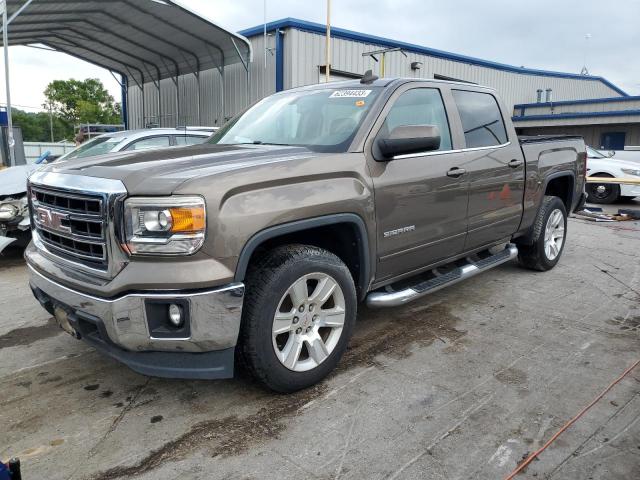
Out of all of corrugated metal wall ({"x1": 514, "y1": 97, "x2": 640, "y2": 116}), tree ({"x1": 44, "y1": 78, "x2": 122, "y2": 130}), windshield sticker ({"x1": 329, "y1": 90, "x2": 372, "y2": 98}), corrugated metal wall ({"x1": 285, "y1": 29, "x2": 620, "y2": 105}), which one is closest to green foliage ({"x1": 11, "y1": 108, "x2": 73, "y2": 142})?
tree ({"x1": 44, "y1": 78, "x2": 122, "y2": 130})

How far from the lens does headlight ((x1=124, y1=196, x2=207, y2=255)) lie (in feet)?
8.18

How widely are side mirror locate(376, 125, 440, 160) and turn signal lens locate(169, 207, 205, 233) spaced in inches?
54.0

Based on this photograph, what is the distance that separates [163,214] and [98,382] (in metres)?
1.39

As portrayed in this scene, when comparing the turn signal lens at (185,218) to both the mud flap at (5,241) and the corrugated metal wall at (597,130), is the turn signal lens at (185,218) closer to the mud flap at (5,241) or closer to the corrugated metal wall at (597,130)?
the mud flap at (5,241)

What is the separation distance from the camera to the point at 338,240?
3.37 m

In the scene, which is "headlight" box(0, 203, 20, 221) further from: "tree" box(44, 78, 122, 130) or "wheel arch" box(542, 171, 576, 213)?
"tree" box(44, 78, 122, 130)

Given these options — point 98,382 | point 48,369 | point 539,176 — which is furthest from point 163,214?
point 539,176

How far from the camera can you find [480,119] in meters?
4.58

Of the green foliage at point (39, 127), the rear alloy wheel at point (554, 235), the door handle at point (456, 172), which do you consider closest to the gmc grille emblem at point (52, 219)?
the door handle at point (456, 172)

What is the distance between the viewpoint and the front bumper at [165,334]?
→ 2521mm

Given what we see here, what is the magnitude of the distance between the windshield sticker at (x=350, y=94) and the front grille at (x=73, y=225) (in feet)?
6.47

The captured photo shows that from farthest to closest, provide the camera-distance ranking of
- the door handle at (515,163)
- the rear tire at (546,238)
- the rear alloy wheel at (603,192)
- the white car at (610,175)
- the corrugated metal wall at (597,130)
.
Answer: the corrugated metal wall at (597,130), the rear alloy wheel at (603,192), the white car at (610,175), the rear tire at (546,238), the door handle at (515,163)

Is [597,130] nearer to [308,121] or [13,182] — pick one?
[308,121]

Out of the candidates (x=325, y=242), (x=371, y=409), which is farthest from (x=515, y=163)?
(x=371, y=409)
